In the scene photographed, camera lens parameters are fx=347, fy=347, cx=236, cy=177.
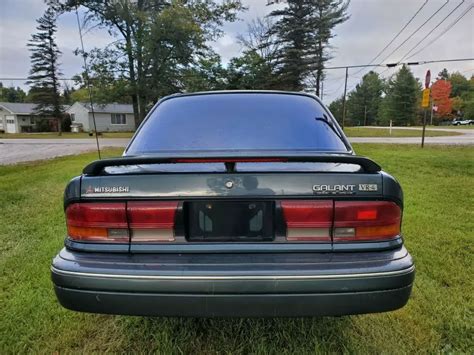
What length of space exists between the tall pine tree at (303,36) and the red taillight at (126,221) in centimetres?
3222

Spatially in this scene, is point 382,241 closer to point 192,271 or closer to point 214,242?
A: point 214,242

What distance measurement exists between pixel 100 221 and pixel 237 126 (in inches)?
48.2

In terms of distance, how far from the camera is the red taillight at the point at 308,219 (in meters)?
1.70

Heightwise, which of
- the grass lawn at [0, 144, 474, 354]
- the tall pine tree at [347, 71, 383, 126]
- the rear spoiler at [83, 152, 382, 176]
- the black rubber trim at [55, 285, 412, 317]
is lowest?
the grass lawn at [0, 144, 474, 354]

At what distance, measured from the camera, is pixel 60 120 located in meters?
45.1

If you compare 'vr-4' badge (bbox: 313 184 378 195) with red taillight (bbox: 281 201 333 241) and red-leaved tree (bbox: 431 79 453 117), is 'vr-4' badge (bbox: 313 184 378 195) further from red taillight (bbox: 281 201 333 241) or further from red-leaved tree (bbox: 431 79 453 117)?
red-leaved tree (bbox: 431 79 453 117)

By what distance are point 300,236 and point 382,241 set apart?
0.42 metres

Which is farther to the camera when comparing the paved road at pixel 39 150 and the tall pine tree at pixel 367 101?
the tall pine tree at pixel 367 101

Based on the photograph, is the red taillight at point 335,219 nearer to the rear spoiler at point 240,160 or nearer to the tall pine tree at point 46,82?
the rear spoiler at point 240,160

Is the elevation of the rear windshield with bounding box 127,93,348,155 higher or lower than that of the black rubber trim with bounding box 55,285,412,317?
higher

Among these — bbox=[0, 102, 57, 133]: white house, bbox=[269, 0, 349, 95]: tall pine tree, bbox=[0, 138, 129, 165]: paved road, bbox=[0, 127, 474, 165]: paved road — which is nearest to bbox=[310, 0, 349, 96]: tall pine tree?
bbox=[269, 0, 349, 95]: tall pine tree

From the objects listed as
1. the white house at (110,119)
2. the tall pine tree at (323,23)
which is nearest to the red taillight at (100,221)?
the tall pine tree at (323,23)

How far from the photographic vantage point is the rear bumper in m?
1.59

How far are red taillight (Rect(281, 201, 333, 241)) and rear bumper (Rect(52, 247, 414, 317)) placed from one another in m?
0.10
